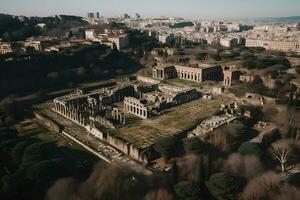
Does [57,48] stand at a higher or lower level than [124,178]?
higher

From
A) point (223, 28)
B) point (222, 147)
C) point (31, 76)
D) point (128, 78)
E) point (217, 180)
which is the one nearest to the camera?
point (217, 180)

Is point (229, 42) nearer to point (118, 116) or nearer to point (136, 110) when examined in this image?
point (136, 110)

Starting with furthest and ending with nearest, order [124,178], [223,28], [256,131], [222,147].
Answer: [223,28], [256,131], [222,147], [124,178]

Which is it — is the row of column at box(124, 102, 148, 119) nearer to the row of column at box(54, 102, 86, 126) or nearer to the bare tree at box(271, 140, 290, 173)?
the row of column at box(54, 102, 86, 126)

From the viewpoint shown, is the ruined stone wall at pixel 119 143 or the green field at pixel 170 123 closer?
the ruined stone wall at pixel 119 143

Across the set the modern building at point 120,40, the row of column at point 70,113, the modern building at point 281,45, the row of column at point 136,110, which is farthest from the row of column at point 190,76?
the modern building at point 281,45

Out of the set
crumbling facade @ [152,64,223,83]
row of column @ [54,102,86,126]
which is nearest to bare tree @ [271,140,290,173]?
row of column @ [54,102,86,126]

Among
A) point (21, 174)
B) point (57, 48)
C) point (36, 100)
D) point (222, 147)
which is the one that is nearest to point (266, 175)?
point (222, 147)

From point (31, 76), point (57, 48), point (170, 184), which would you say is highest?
point (57, 48)

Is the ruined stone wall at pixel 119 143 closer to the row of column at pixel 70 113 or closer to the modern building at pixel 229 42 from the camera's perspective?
the row of column at pixel 70 113

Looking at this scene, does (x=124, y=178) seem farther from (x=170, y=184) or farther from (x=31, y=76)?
(x=31, y=76)

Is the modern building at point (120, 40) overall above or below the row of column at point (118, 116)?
above
